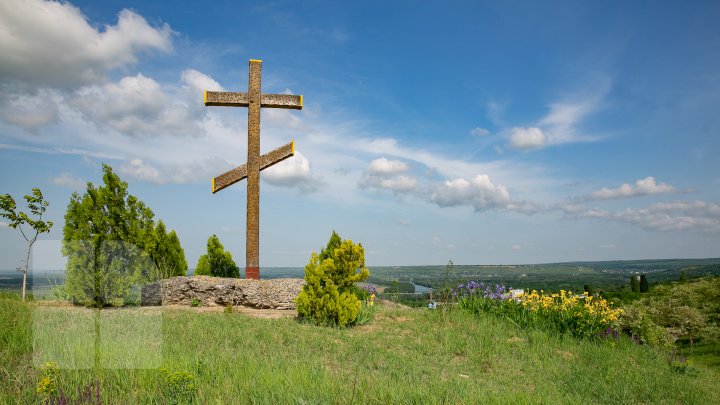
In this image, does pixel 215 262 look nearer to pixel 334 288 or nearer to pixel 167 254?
pixel 167 254

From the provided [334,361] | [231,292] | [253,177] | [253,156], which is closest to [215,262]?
[231,292]

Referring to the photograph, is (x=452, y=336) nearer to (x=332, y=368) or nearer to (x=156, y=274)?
(x=332, y=368)

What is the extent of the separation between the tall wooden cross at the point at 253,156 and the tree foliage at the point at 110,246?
2069 millimetres

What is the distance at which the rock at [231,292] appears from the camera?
11.2 meters

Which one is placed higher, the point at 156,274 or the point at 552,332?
the point at 156,274

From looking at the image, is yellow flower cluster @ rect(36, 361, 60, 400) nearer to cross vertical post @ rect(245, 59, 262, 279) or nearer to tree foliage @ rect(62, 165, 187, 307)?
tree foliage @ rect(62, 165, 187, 307)

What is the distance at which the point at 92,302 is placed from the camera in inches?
389

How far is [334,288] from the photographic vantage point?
9.05m

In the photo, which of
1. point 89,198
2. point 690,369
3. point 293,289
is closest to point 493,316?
point 690,369

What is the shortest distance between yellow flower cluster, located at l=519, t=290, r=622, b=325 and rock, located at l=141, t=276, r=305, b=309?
5.45 metres

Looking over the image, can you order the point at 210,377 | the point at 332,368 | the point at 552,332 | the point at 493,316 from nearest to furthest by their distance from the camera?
the point at 210,377 < the point at 332,368 < the point at 552,332 < the point at 493,316

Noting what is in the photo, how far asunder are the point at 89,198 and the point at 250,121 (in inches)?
172

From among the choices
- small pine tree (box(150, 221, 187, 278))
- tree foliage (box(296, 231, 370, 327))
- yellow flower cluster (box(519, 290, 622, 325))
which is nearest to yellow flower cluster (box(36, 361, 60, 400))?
tree foliage (box(296, 231, 370, 327))

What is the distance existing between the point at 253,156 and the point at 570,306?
28.5 ft
